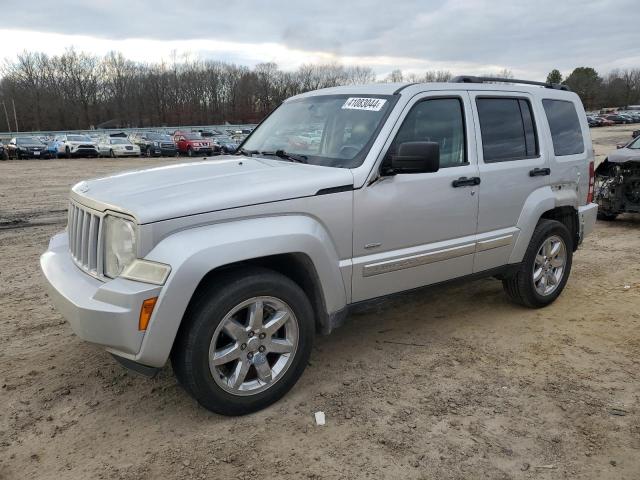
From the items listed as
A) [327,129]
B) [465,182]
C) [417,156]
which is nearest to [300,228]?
[417,156]

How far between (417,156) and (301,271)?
1.05 metres

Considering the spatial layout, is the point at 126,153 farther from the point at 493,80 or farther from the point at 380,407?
the point at 380,407

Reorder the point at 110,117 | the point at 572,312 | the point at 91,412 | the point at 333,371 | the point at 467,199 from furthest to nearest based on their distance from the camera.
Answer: the point at 110,117
the point at 572,312
the point at 467,199
the point at 333,371
the point at 91,412

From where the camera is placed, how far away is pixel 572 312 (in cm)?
490

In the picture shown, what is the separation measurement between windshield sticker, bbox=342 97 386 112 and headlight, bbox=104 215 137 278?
1.92 m

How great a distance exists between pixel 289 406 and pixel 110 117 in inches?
4254

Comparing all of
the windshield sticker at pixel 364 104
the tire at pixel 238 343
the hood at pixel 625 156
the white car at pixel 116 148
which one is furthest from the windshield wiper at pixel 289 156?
the white car at pixel 116 148

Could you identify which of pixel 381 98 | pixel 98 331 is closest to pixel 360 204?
pixel 381 98

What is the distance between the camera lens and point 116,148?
Result: 33688 mm

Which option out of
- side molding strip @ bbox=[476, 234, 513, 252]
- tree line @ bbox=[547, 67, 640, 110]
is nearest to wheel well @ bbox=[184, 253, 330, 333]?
side molding strip @ bbox=[476, 234, 513, 252]

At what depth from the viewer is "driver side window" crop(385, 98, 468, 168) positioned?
12.3 ft

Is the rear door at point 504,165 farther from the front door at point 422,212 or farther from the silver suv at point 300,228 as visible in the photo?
the front door at point 422,212

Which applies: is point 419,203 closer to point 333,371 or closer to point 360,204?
point 360,204

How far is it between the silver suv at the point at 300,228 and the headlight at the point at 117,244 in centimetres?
1
